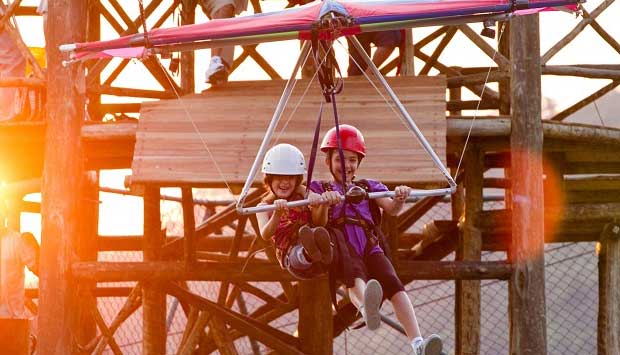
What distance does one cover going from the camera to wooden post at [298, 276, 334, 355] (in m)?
14.5

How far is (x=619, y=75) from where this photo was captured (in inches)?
613

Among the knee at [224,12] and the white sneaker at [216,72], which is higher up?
the knee at [224,12]

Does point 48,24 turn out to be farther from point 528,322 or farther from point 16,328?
point 528,322

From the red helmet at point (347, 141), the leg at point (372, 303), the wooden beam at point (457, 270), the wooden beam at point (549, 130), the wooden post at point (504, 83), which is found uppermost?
the wooden post at point (504, 83)

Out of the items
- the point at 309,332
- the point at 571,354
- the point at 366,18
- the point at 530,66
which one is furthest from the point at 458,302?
the point at 571,354

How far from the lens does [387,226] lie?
47.9 ft

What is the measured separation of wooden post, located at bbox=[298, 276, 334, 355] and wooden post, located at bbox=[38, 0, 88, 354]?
2.27 meters

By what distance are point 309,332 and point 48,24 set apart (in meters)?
3.97

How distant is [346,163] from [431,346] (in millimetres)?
1504

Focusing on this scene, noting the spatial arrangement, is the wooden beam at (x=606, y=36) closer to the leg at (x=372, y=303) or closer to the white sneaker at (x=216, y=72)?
the white sneaker at (x=216, y=72)

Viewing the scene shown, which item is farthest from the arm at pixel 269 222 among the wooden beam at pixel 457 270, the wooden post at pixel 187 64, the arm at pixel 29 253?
the arm at pixel 29 253

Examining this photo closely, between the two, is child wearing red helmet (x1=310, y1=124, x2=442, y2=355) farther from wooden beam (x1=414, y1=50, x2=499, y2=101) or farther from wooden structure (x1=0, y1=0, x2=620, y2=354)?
wooden beam (x1=414, y1=50, x2=499, y2=101)

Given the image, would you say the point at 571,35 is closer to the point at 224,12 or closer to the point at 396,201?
the point at 224,12

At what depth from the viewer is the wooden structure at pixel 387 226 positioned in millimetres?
13969
